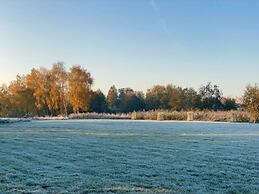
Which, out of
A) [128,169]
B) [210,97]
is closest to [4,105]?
[210,97]

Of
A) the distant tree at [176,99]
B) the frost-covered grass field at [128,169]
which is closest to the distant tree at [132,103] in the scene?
the distant tree at [176,99]

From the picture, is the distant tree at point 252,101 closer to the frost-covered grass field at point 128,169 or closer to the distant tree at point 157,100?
the frost-covered grass field at point 128,169

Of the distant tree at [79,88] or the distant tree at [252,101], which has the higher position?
the distant tree at [79,88]

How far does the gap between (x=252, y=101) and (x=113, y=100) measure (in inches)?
1569

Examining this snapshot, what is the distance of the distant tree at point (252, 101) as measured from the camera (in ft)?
111

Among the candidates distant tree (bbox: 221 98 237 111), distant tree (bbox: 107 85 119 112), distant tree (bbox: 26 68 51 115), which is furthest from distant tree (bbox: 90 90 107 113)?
distant tree (bbox: 221 98 237 111)

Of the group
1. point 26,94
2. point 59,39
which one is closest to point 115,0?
point 59,39

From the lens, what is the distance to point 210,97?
197 ft

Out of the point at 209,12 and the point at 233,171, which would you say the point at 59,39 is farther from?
the point at 233,171

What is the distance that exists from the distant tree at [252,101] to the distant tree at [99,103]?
32.1 metres

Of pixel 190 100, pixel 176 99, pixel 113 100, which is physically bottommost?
pixel 190 100

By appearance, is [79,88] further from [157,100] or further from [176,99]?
[157,100]

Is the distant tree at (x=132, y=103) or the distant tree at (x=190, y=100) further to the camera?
the distant tree at (x=132, y=103)

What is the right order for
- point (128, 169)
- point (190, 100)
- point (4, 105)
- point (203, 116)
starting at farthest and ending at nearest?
point (4, 105)
point (190, 100)
point (203, 116)
point (128, 169)
